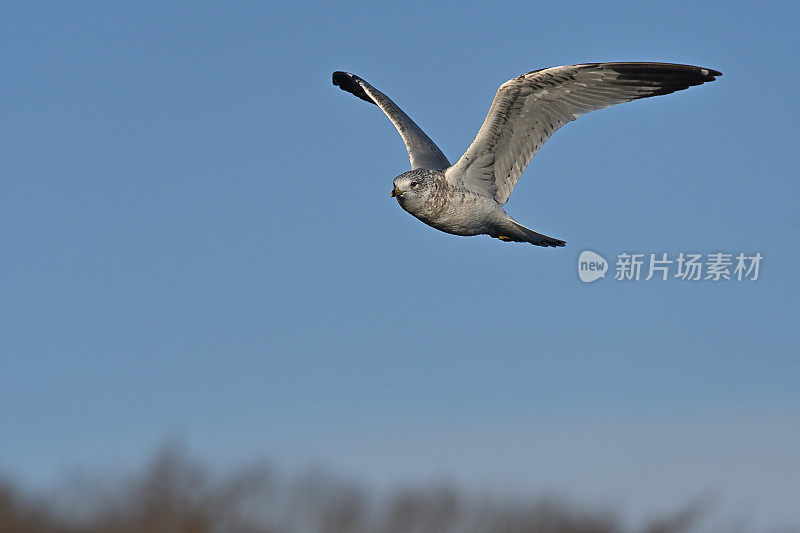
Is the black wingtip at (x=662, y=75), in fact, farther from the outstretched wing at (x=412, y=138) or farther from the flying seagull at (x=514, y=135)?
the outstretched wing at (x=412, y=138)

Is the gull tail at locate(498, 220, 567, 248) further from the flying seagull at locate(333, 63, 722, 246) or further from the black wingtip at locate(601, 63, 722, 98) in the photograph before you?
the black wingtip at locate(601, 63, 722, 98)

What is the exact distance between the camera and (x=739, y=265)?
11406 millimetres

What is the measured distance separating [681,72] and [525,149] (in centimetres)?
191

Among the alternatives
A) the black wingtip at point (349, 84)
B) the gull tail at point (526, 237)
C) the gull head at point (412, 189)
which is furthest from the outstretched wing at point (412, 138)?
the gull tail at point (526, 237)

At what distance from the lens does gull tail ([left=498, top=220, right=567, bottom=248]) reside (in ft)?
35.7

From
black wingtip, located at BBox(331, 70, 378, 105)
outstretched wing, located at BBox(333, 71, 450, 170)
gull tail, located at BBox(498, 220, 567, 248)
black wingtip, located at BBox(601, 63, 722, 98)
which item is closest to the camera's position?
black wingtip, located at BBox(601, 63, 722, 98)

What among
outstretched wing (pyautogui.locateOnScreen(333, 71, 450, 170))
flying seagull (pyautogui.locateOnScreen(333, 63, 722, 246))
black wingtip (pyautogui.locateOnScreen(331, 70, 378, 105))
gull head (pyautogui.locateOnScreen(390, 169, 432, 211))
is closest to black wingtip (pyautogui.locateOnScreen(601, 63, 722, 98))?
flying seagull (pyautogui.locateOnScreen(333, 63, 722, 246))

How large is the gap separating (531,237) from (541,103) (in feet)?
5.36

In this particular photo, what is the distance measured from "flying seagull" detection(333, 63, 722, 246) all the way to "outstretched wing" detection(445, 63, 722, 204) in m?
0.01

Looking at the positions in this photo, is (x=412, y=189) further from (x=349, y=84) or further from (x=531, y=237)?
(x=349, y=84)

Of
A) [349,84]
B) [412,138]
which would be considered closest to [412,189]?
[412,138]

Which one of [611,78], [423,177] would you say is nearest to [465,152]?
[423,177]

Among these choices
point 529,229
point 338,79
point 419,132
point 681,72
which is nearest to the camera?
point 681,72

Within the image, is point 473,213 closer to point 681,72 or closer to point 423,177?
point 423,177
